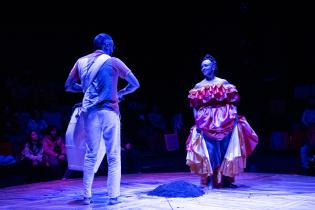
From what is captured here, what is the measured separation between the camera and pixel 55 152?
7930 millimetres

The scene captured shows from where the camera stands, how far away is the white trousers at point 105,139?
3.97m

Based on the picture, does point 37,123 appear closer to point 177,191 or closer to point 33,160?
point 33,160

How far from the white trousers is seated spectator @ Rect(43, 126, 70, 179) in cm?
370

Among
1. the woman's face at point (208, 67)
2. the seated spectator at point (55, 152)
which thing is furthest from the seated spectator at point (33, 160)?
the woman's face at point (208, 67)

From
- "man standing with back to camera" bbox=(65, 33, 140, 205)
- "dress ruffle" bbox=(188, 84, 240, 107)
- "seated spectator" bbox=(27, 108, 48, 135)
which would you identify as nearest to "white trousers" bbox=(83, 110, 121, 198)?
"man standing with back to camera" bbox=(65, 33, 140, 205)

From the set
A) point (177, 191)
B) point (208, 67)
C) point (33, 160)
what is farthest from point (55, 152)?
point (177, 191)

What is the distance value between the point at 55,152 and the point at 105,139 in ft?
13.7

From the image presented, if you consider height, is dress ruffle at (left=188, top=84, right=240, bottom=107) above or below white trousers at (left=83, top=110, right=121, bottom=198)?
above

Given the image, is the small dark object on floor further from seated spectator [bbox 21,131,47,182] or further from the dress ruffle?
seated spectator [bbox 21,131,47,182]

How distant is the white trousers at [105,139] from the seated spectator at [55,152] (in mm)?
3702

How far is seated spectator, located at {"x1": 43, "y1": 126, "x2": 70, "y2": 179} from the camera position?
25.2 feet

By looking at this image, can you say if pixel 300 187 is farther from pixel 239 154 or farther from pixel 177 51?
pixel 177 51

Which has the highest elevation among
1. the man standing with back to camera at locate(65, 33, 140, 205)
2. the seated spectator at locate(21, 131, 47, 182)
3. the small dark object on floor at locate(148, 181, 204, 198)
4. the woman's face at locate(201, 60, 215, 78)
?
the woman's face at locate(201, 60, 215, 78)

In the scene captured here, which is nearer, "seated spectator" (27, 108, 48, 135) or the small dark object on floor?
the small dark object on floor
